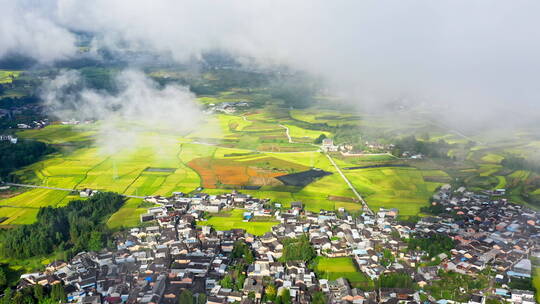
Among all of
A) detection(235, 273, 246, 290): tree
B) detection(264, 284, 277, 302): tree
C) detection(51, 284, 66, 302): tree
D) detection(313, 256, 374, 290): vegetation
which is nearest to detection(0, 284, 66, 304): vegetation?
detection(51, 284, 66, 302): tree

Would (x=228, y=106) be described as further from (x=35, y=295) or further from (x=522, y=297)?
(x=522, y=297)

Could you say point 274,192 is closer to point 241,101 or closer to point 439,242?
point 439,242

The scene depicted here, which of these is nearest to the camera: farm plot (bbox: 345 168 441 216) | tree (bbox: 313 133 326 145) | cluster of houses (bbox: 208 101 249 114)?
farm plot (bbox: 345 168 441 216)

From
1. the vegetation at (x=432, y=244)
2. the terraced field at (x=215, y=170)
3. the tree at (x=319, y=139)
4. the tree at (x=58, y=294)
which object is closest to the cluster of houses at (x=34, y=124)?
the terraced field at (x=215, y=170)

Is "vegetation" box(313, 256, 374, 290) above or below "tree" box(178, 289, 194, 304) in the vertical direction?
below

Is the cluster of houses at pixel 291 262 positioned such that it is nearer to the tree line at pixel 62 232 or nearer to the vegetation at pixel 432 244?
the vegetation at pixel 432 244

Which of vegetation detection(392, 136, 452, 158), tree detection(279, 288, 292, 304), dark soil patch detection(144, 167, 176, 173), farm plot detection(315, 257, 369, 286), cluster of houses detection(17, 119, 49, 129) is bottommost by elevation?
farm plot detection(315, 257, 369, 286)

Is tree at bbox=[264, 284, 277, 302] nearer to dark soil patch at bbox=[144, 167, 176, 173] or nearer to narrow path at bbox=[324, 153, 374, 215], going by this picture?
narrow path at bbox=[324, 153, 374, 215]

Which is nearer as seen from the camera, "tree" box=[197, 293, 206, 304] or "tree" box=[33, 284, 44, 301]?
"tree" box=[197, 293, 206, 304]
